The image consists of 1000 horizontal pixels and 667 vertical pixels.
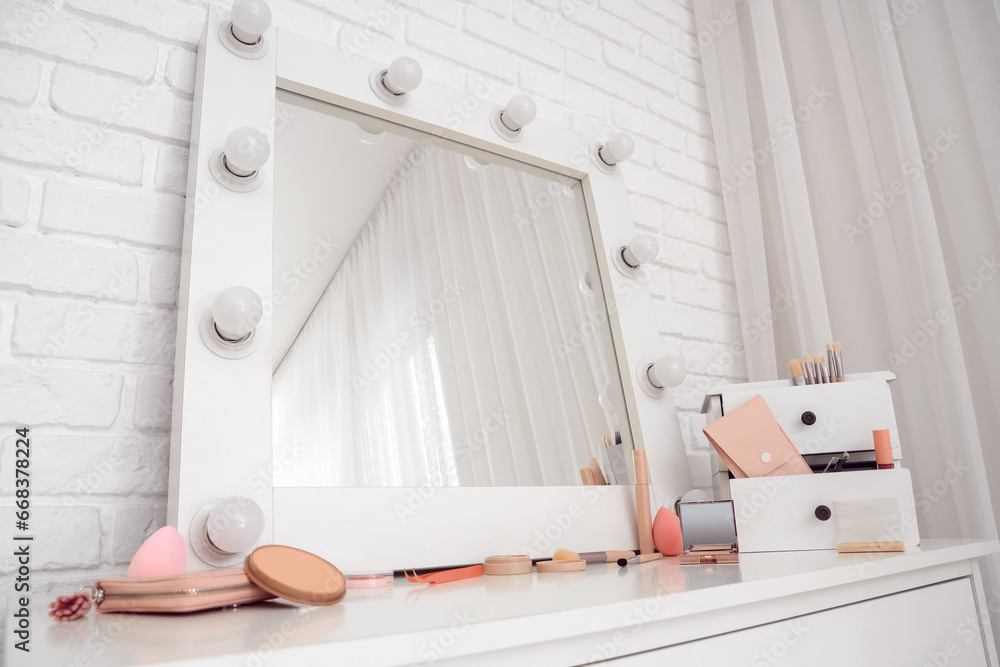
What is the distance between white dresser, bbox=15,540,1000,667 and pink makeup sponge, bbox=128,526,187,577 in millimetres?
83

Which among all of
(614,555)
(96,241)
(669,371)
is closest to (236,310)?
(96,241)

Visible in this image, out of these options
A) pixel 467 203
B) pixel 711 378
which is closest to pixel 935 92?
pixel 711 378

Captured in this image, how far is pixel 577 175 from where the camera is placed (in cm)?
140

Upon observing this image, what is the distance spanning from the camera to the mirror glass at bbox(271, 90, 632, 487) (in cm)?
96

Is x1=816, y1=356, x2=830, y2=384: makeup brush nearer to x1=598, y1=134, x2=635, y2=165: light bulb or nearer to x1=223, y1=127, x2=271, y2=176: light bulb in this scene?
x1=598, y1=134, x2=635, y2=165: light bulb

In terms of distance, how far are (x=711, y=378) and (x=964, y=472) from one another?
1.77ft

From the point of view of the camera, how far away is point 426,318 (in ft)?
3.64

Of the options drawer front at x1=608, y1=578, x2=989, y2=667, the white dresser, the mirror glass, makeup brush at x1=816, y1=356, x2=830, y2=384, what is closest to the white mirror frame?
the mirror glass

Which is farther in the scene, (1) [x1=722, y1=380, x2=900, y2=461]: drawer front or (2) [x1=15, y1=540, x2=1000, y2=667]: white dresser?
(1) [x1=722, y1=380, x2=900, y2=461]: drawer front

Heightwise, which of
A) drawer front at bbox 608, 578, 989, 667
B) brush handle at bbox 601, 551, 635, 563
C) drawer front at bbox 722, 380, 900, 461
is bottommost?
drawer front at bbox 608, 578, 989, 667

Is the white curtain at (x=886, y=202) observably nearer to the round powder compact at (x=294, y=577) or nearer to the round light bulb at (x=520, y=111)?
the round light bulb at (x=520, y=111)

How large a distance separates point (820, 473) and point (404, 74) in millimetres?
910

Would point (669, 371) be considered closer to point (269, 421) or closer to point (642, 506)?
point (642, 506)

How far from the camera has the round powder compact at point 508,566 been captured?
0.84 metres
